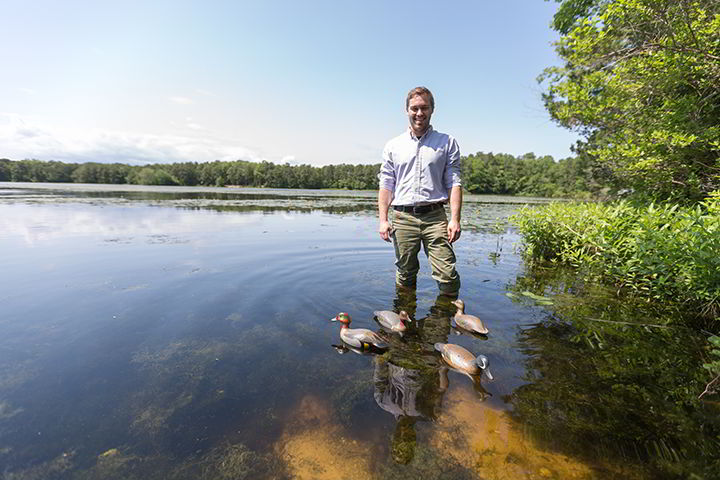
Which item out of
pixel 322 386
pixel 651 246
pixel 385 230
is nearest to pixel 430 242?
pixel 385 230

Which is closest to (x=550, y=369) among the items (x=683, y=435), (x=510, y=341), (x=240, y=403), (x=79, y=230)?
(x=510, y=341)

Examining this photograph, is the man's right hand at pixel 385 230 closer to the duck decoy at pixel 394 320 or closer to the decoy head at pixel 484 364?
the duck decoy at pixel 394 320

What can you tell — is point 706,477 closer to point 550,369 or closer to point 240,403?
point 550,369

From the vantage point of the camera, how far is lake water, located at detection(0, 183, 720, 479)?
232 centimetres

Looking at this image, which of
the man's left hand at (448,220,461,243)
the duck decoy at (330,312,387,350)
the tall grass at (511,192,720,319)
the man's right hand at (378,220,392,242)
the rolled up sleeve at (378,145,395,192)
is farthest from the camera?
the rolled up sleeve at (378,145,395,192)

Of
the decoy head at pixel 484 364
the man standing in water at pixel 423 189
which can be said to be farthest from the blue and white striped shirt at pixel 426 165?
the decoy head at pixel 484 364

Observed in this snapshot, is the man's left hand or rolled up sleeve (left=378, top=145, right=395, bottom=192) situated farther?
rolled up sleeve (left=378, top=145, right=395, bottom=192)

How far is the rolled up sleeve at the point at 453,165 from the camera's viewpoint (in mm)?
5004

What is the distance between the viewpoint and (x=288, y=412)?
2.83m

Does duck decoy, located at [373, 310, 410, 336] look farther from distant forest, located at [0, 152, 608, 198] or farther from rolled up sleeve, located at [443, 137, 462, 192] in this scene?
distant forest, located at [0, 152, 608, 198]

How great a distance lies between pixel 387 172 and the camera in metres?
5.40

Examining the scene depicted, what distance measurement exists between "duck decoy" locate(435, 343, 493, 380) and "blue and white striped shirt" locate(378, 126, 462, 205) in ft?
7.87

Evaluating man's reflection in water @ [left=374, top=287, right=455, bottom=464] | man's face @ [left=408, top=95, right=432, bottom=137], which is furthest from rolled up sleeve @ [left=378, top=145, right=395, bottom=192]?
man's reflection in water @ [left=374, top=287, right=455, bottom=464]

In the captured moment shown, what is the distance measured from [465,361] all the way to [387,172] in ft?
10.7
